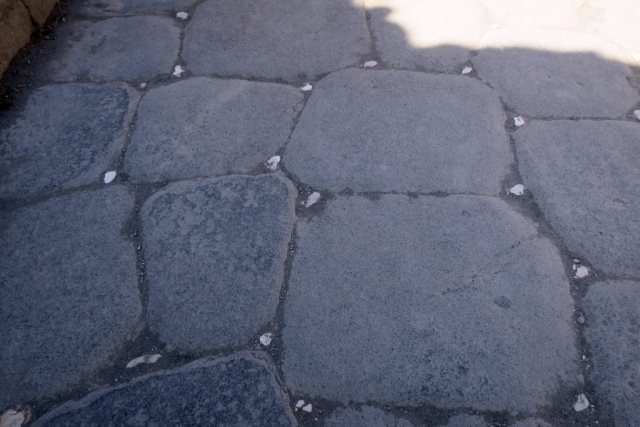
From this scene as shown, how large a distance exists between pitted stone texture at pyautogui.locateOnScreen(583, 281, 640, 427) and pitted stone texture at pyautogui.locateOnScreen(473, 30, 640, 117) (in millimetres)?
797

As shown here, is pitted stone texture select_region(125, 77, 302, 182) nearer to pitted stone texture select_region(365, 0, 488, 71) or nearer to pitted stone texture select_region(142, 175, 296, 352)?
pitted stone texture select_region(142, 175, 296, 352)

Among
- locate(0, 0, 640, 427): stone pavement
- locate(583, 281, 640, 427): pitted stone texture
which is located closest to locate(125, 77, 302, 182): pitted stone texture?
locate(0, 0, 640, 427): stone pavement

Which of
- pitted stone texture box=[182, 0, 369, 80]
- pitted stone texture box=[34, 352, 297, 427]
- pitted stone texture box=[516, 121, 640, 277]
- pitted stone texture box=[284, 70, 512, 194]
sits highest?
pitted stone texture box=[182, 0, 369, 80]

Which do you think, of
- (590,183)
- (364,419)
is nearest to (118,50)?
(364,419)

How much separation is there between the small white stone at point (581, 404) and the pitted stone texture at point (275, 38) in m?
1.55

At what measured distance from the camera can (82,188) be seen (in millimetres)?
1653

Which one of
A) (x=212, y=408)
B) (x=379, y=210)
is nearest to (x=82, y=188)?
(x=212, y=408)

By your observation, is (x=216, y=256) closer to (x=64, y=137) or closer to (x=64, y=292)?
(x=64, y=292)

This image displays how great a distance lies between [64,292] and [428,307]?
1.11 meters

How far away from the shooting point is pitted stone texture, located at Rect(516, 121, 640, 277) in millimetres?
1466

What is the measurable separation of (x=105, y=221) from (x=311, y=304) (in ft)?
2.54

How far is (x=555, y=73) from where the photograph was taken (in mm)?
2004

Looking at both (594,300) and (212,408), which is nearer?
(212,408)

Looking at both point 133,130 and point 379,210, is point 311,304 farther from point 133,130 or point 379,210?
point 133,130
